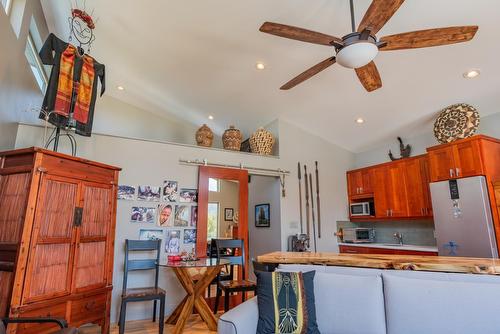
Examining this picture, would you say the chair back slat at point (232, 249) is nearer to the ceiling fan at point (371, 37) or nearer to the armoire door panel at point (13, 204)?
the armoire door panel at point (13, 204)

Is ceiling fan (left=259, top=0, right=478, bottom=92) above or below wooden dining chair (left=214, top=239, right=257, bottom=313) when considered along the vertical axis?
above

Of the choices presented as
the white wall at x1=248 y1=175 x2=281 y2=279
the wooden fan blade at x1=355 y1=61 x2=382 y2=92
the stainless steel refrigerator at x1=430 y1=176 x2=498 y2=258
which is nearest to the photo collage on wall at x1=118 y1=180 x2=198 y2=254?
the white wall at x1=248 y1=175 x2=281 y2=279

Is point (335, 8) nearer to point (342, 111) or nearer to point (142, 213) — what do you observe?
point (342, 111)

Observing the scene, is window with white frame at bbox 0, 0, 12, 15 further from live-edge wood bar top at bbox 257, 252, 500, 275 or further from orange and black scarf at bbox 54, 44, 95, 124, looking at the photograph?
live-edge wood bar top at bbox 257, 252, 500, 275

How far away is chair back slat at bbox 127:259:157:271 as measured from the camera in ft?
11.6

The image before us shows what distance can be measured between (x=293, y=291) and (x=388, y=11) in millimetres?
2130

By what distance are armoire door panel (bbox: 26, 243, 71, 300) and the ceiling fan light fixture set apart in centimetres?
303

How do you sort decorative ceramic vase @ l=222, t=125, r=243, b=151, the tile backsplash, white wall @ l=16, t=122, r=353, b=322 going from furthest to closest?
decorative ceramic vase @ l=222, t=125, r=243, b=151
the tile backsplash
white wall @ l=16, t=122, r=353, b=322

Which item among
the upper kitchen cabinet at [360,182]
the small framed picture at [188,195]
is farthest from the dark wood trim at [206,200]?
the upper kitchen cabinet at [360,182]

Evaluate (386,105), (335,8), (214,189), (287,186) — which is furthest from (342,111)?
(214,189)

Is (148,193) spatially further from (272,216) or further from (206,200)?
(272,216)

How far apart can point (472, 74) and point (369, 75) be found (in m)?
1.76

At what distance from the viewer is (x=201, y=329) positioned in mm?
3350

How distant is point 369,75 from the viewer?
108 inches
